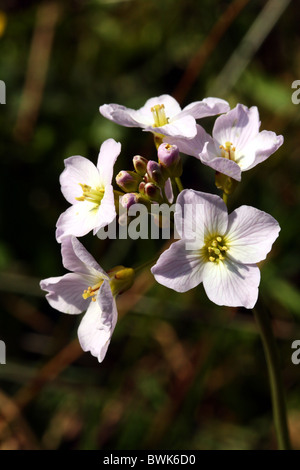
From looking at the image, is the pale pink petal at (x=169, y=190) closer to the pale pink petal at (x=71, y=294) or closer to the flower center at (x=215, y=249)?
the flower center at (x=215, y=249)

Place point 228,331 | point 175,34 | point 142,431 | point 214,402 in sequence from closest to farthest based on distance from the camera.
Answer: point 142,431, point 228,331, point 214,402, point 175,34

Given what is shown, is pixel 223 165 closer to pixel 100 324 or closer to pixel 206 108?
pixel 206 108

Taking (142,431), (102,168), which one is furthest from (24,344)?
(102,168)

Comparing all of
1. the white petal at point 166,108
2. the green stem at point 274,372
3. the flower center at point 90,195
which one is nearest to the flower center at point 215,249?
the green stem at point 274,372

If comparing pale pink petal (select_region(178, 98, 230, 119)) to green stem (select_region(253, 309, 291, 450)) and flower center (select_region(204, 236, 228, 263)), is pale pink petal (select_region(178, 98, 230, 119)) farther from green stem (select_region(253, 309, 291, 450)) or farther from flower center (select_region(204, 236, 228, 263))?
green stem (select_region(253, 309, 291, 450))
